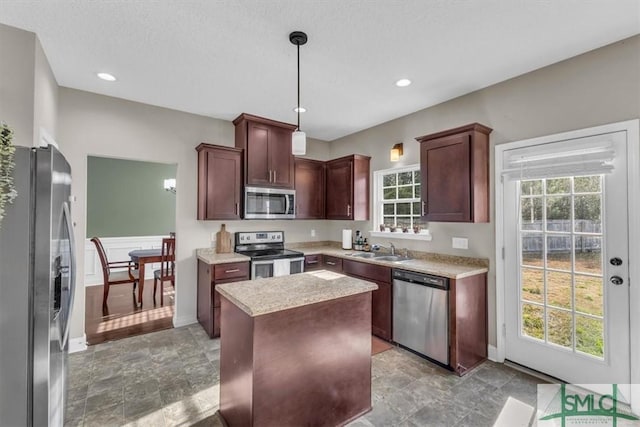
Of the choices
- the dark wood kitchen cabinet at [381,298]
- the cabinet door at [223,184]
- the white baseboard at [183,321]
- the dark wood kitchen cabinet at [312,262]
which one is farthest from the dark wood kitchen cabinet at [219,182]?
the dark wood kitchen cabinet at [381,298]

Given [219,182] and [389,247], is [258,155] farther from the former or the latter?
[389,247]

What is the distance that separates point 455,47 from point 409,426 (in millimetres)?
2822

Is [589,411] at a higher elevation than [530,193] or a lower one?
lower

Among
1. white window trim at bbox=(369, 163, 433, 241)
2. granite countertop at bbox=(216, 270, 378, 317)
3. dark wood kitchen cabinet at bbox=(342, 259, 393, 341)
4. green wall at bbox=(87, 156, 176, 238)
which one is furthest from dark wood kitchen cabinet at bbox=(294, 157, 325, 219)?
green wall at bbox=(87, 156, 176, 238)

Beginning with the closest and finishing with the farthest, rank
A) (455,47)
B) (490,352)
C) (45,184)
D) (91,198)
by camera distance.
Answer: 1. (45,184)
2. (455,47)
3. (490,352)
4. (91,198)

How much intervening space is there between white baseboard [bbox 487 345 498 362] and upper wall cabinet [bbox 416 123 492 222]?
4.14 feet

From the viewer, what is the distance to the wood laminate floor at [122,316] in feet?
11.4

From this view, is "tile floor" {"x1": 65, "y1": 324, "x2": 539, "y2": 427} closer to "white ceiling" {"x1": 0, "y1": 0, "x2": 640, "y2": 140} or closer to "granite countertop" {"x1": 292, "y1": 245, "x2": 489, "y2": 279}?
"granite countertop" {"x1": 292, "y1": 245, "x2": 489, "y2": 279}

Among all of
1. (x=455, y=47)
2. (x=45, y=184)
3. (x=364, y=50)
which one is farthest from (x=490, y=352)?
(x=45, y=184)

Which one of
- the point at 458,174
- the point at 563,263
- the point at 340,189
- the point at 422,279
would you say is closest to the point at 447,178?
the point at 458,174

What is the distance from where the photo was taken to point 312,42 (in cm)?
225

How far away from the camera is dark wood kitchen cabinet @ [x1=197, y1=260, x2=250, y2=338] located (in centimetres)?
329

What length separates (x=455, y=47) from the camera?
2297mm

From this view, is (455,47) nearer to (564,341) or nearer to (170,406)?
(564,341)
